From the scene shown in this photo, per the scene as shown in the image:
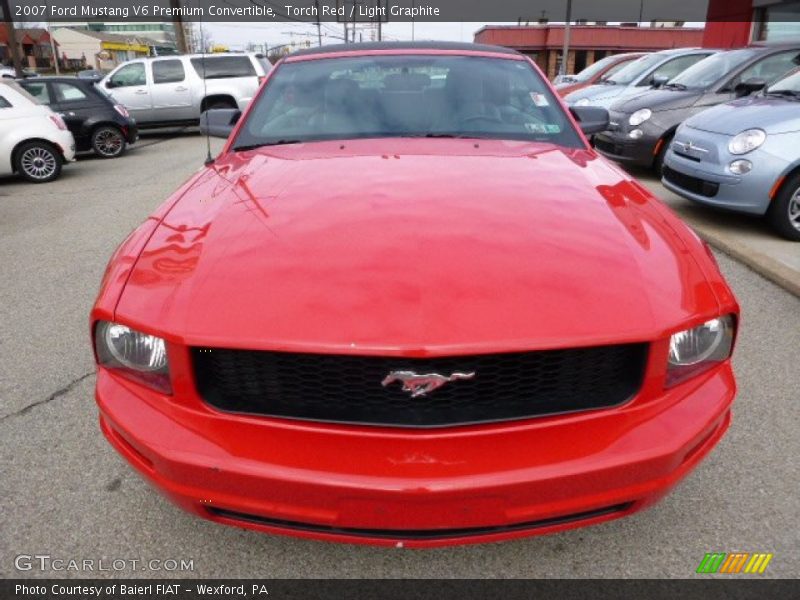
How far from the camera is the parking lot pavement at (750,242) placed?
4.29 m

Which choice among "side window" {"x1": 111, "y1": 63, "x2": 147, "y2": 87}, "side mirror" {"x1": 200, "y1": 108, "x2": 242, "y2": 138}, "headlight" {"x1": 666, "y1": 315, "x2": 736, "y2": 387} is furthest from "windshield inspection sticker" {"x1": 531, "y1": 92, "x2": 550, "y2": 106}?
"side window" {"x1": 111, "y1": 63, "x2": 147, "y2": 87}

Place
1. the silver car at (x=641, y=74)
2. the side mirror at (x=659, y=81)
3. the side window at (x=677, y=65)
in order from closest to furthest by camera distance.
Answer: the side mirror at (x=659, y=81), the silver car at (x=641, y=74), the side window at (x=677, y=65)

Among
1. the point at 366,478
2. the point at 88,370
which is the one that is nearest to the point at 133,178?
the point at 88,370

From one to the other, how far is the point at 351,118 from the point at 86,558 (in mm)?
2081

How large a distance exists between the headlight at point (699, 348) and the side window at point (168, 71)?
1492 cm

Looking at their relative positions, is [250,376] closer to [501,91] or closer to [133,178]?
[501,91]

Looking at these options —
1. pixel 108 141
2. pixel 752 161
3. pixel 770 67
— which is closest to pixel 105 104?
pixel 108 141

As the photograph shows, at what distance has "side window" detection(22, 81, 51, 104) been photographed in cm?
1091

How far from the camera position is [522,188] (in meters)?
2.14

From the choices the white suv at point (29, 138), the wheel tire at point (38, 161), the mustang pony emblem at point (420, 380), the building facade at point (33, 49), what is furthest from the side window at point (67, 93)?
the building facade at point (33, 49)

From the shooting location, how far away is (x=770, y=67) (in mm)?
7926

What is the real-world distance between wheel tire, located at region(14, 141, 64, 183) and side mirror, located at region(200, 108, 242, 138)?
6825mm

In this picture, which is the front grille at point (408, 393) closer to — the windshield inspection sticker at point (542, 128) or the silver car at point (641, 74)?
the windshield inspection sticker at point (542, 128)

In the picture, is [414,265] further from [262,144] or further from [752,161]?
[752,161]
